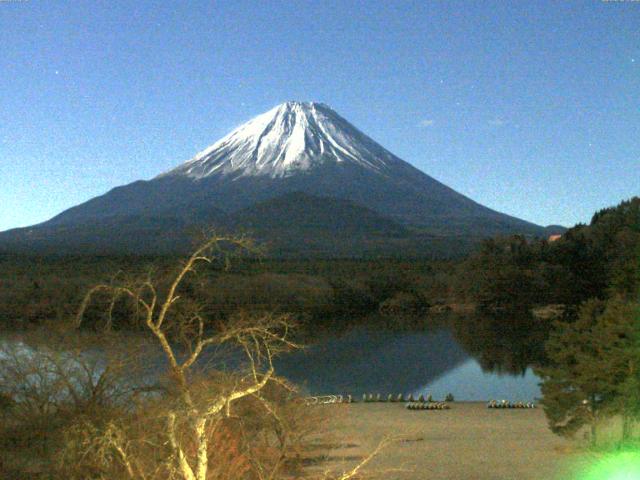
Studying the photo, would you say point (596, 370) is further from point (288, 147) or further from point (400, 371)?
point (288, 147)

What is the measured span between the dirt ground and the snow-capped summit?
300ft

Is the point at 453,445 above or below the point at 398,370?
above

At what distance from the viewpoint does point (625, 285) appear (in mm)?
13188

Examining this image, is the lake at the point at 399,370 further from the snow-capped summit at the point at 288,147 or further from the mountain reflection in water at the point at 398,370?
the snow-capped summit at the point at 288,147

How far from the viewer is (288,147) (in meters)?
110

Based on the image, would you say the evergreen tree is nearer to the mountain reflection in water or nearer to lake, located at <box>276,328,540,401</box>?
the mountain reflection in water

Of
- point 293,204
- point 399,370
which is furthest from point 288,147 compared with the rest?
point 399,370

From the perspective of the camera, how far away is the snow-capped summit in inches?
4218

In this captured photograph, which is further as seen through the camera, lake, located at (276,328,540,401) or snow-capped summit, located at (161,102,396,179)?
snow-capped summit, located at (161,102,396,179)

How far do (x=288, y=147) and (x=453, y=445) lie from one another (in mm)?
99908

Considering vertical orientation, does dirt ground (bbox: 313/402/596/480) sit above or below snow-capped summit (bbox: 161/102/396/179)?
below

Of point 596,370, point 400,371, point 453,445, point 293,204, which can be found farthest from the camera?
point 293,204

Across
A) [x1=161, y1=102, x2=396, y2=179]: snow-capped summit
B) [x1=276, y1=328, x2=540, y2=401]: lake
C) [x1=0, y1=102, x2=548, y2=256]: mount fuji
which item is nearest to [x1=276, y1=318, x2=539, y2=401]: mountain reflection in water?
[x1=276, y1=328, x2=540, y2=401]: lake

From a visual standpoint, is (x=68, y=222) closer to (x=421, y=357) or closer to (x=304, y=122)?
(x=304, y=122)
